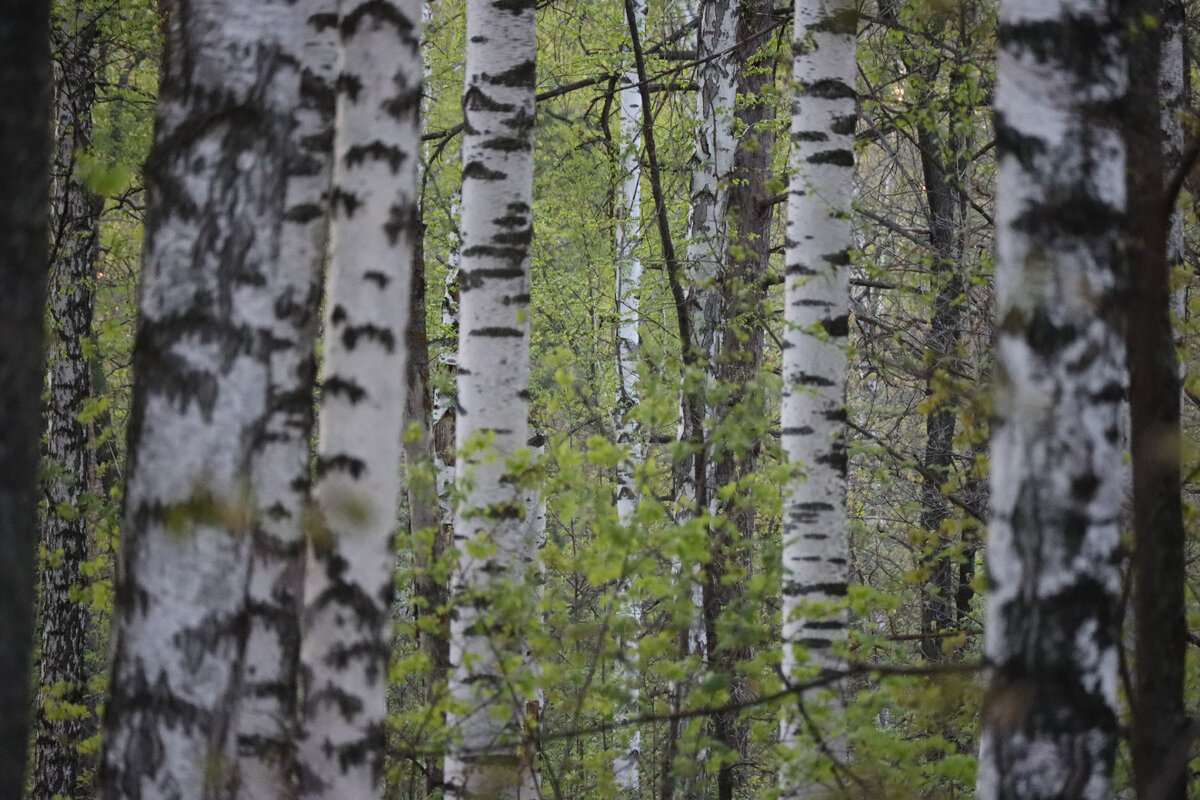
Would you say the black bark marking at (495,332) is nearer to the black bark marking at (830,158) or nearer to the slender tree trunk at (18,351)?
the black bark marking at (830,158)

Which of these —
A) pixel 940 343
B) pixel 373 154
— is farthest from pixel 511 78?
pixel 940 343

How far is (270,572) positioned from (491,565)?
6.08 feet

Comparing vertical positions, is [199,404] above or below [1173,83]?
below

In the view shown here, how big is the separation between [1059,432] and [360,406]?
5.92ft

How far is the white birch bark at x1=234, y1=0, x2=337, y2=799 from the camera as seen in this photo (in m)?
2.51

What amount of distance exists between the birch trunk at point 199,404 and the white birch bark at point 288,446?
0.02 metres

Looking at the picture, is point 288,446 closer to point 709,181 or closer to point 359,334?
point 359,334

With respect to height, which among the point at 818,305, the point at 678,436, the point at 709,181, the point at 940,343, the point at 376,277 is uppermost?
the point at 709,181

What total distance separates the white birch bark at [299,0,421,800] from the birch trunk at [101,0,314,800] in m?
0.29

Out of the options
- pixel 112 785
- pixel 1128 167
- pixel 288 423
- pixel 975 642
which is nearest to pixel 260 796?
pixel 112 785

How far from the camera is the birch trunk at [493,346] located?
413 centimetres

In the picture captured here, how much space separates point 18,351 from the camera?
1.56 m

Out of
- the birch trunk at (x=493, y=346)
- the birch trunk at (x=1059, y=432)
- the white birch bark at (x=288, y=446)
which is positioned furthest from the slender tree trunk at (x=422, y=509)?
the birch trunk at (x=1059, y=432)

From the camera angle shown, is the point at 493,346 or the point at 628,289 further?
the point at 628,289
